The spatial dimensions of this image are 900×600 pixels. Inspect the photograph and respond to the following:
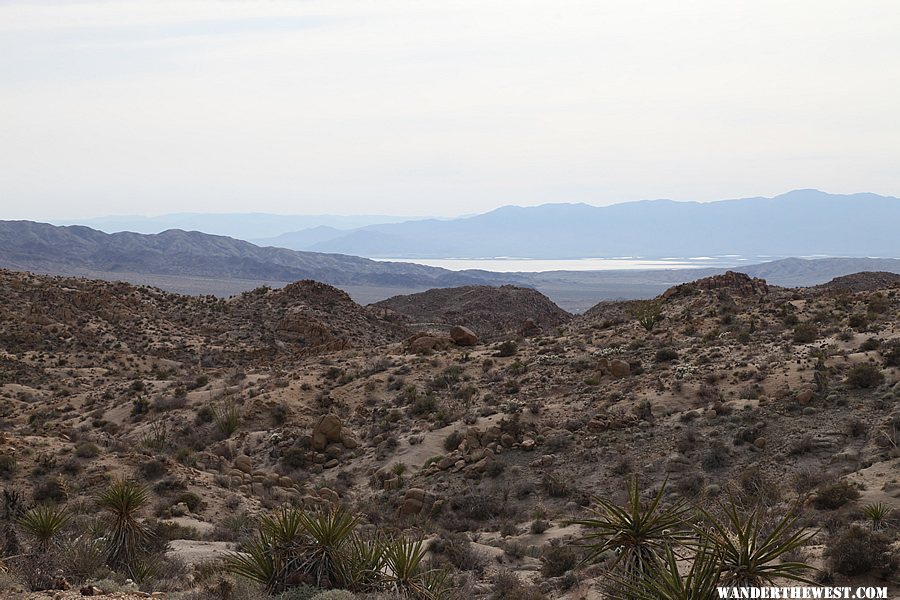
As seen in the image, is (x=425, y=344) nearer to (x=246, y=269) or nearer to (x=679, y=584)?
(x=679, y=584)

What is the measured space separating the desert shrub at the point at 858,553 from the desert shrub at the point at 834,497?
2.14 m

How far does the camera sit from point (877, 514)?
1016cm

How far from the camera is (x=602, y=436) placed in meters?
17.1

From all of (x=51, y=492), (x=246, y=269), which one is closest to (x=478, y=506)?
(x=51, y=492)

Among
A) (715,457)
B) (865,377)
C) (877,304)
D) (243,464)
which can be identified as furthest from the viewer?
(877,304)

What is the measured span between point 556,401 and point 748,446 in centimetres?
573

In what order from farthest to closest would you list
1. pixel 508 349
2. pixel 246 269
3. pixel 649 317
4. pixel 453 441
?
pixel 246 269
pixel 649 317
pixel 508 349
pixel 453 441

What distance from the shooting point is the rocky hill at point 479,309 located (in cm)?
5953

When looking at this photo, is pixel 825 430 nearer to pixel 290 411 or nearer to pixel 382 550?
pixel 382 550

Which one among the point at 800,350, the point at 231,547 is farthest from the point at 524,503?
the point at 800,350

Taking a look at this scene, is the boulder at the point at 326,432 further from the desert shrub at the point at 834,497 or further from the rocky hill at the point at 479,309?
the rocky hill at the point at 479,309

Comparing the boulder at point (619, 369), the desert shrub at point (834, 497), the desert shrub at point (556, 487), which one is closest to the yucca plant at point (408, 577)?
the desert shrub at point (834, 497)

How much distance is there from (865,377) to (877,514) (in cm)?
783

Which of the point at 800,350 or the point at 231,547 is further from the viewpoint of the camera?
the point at 800,350
